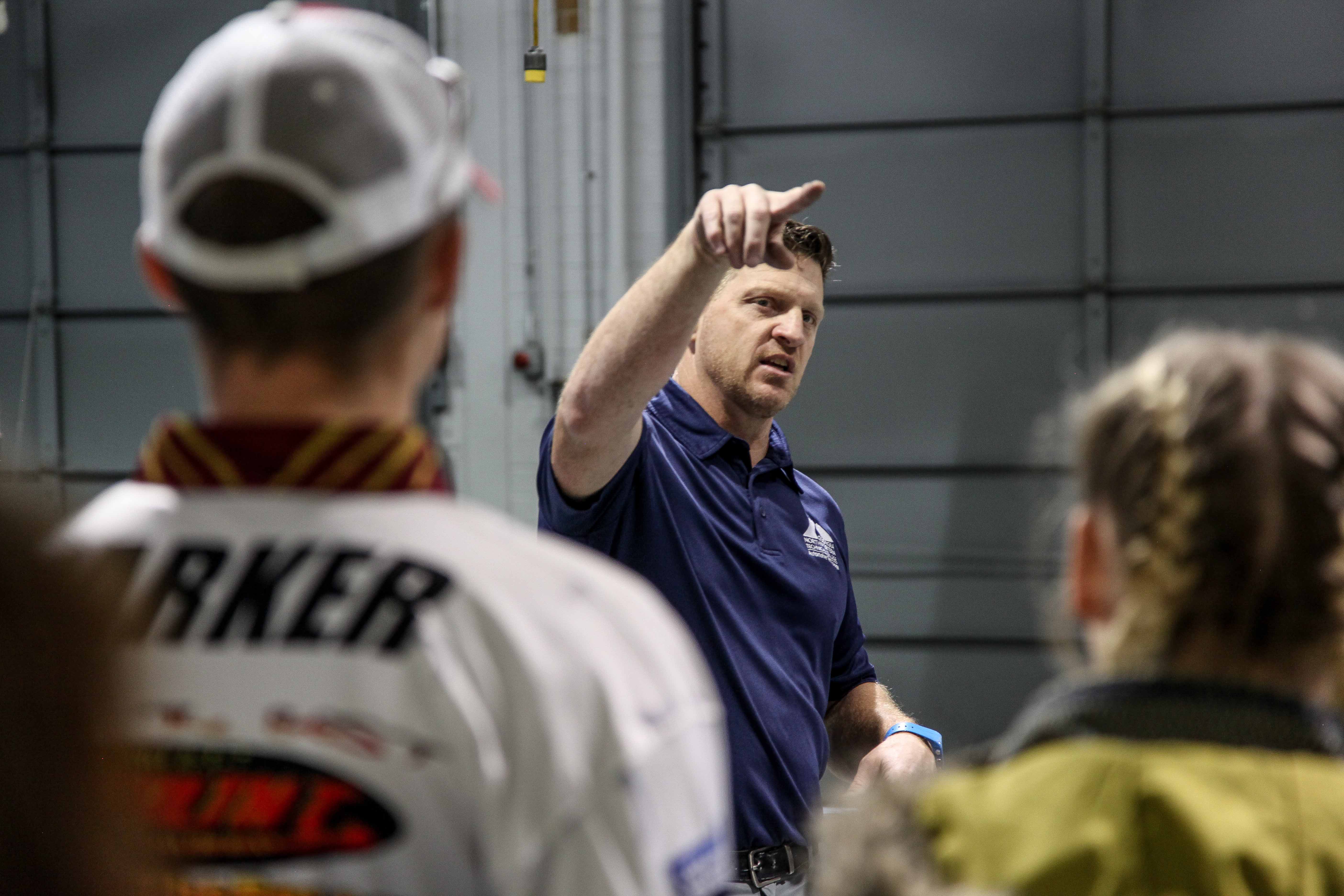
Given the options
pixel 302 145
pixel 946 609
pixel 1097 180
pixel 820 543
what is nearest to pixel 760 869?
pixel 820 543

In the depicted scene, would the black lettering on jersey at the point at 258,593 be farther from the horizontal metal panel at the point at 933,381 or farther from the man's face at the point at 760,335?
the horizontal metal panel at the point at 933,381

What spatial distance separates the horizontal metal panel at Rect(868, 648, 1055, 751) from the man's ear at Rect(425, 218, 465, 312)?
397 cm

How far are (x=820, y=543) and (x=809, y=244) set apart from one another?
575 millimetres

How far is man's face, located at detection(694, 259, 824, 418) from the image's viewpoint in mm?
2205

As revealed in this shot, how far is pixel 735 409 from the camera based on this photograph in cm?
224

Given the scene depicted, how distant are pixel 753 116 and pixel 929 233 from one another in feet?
2.56

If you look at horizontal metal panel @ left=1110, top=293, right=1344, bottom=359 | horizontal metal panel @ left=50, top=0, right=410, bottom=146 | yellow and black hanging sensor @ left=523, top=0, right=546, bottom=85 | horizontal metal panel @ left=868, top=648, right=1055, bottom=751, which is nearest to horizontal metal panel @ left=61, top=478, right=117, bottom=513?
horizontal metal panel @ left=50, top=0, right=410, bottom=146

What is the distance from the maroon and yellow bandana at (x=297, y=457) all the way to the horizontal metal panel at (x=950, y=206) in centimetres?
394

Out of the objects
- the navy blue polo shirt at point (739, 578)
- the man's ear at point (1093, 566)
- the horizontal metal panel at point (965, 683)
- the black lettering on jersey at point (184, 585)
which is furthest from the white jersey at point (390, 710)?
the horizontal metal panel at point (965, 683)

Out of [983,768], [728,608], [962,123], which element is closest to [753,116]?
[962,123]

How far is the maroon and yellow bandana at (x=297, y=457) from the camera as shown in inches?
28.2

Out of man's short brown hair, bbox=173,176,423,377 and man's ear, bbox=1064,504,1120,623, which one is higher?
man's short brown hair, bbox=173,176,423,377

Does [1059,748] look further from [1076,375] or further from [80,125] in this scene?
[80,125]

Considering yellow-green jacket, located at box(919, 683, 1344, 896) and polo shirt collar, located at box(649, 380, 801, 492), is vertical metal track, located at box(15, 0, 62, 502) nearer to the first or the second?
polo shirt collar, located at box(649, 380, 801, 492)
